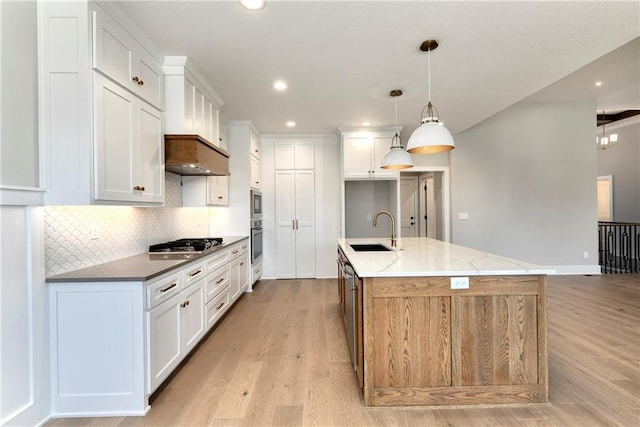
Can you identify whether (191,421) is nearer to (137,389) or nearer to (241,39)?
(137,389)

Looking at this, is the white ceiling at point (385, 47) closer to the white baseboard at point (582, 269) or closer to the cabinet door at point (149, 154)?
the cabinet door at point (149, 154)

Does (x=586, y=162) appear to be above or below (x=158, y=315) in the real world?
above

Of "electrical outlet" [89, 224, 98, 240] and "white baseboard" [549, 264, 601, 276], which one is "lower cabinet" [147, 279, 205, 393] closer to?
"electrical outlet" [89, 224, 98, 240]

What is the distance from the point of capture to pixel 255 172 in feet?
15.9

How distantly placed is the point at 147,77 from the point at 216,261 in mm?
1804

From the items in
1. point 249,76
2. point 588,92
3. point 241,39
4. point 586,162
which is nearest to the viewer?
point 241,39

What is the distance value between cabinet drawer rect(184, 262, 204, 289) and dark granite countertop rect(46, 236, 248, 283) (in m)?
0.08

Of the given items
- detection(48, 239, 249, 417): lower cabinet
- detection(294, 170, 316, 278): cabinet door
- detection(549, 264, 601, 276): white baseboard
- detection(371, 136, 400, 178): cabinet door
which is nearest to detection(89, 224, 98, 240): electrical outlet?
detection(48, 239, 249, 417): lower cabinet

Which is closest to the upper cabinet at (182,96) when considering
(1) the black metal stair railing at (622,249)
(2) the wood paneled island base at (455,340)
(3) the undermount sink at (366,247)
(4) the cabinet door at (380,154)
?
(3) the undermount sink at (366,247)

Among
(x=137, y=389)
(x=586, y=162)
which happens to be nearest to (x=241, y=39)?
(x=137, y=389)

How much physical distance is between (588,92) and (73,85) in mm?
6651

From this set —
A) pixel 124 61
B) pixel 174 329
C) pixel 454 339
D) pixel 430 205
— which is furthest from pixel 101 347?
pixel 430 205

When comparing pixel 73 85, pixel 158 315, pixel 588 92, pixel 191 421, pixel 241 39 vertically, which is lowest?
pixel 191 421

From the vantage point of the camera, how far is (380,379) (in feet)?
6.07
